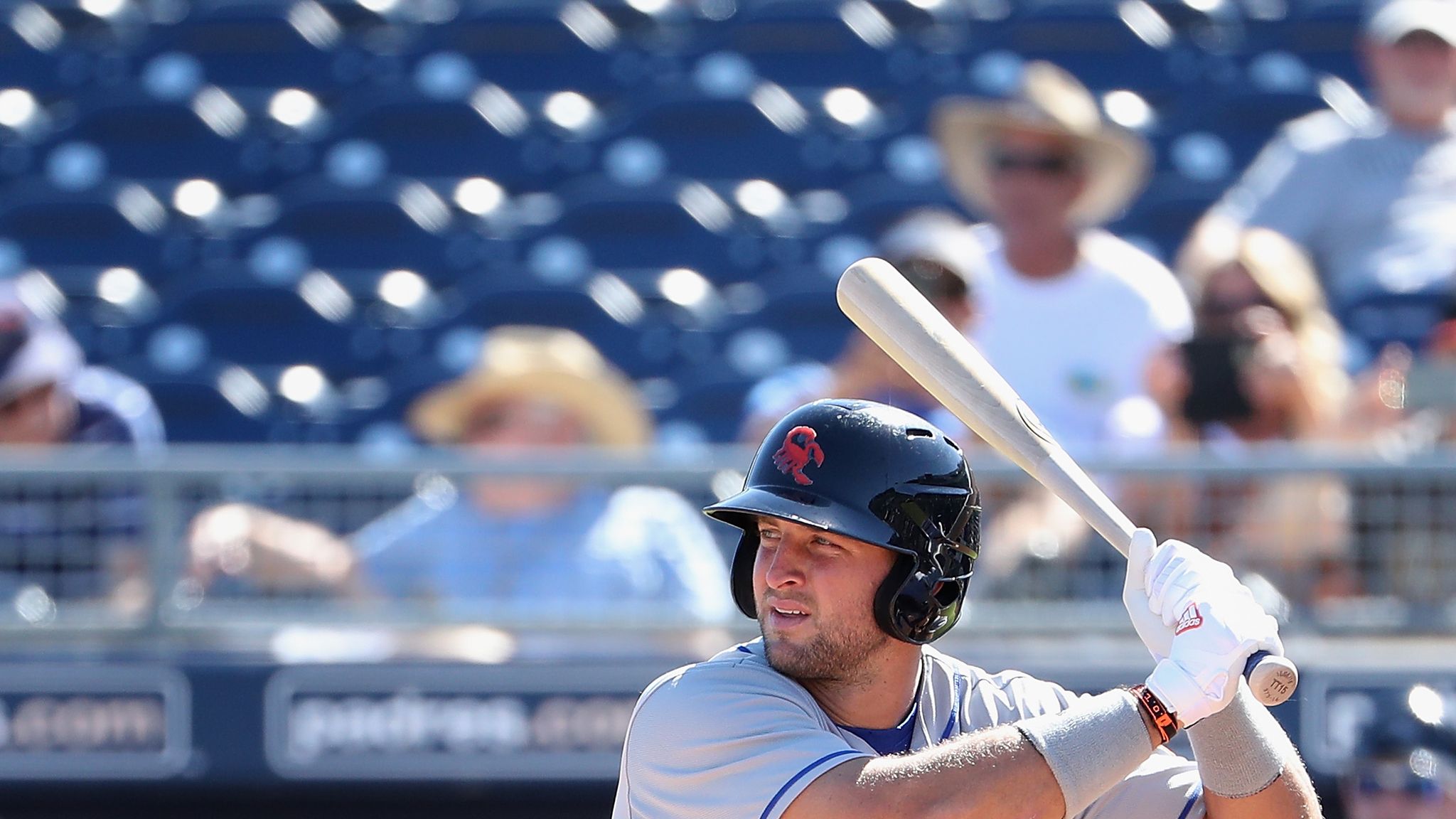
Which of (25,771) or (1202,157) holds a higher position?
(1202,157)

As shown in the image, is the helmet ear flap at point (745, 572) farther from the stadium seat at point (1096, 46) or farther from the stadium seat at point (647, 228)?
the stadium seat at point (1096, 46)

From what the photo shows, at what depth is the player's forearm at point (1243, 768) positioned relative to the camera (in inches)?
79.4

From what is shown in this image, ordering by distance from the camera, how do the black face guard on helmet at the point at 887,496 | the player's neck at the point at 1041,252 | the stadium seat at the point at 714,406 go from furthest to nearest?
1. the stadium seat at the point at 714,406
2. the player's neck at the point at 1041,252
3. the black face guard on helmet at the point at 887,496

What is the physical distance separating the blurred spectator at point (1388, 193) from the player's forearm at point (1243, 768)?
3535 millimetres

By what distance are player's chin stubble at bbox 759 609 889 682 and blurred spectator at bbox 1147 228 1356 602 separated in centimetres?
185

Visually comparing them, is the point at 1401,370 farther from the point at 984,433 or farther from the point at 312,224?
the point at 312,224

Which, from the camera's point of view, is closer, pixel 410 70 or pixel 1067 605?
pixel 1067 605

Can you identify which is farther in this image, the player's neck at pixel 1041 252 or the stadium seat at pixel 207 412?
the stadium seat at pixel 207 412

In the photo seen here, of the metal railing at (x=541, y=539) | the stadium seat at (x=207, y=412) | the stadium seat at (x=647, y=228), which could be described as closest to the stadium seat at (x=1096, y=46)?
the stadium seat at (x=647, y=228)

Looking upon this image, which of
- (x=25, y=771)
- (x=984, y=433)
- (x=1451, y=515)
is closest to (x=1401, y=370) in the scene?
(x=1451, y=515)

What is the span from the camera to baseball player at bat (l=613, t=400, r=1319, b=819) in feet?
6.26

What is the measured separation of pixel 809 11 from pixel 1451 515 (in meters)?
3.55

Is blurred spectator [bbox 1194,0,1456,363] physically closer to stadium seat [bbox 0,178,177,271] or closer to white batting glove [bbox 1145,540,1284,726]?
stadium seat [bbox 0,178,177,271]

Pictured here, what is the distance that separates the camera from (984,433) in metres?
2.29
